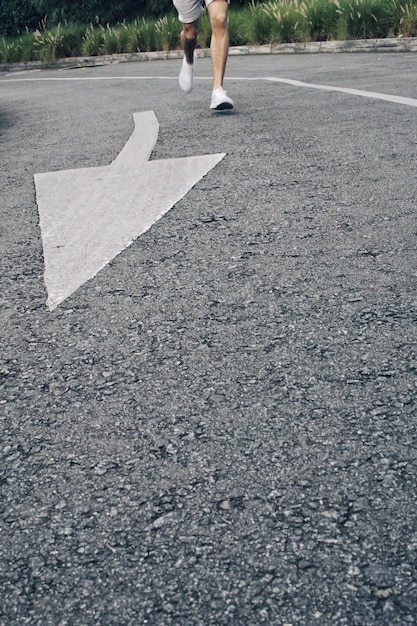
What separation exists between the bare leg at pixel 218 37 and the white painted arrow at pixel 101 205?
146cm

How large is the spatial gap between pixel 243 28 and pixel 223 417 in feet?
53.0

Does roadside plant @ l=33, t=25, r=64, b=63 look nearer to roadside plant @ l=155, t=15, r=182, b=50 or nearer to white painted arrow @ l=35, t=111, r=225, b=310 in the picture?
roadside plant @ l=155, t=15, r=182, b=50

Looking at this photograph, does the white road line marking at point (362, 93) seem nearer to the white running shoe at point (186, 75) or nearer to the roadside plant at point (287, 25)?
the white running shoe at point (186, 75)

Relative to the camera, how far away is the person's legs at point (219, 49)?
6.79 meters

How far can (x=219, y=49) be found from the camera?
706 centimetres

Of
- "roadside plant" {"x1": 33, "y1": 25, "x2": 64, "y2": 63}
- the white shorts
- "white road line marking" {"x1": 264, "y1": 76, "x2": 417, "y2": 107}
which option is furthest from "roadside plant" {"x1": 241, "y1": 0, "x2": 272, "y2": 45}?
the white shorts

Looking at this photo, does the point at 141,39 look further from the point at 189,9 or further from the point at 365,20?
the point at 189,9

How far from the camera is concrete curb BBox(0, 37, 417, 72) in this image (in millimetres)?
13812

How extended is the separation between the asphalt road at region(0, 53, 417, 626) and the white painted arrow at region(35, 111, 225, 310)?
0.08 meters

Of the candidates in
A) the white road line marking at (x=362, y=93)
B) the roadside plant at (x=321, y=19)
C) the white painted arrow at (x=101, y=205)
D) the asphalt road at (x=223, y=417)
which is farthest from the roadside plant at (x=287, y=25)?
the asphalt road at (x=223, y=417)

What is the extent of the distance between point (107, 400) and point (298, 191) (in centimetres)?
226

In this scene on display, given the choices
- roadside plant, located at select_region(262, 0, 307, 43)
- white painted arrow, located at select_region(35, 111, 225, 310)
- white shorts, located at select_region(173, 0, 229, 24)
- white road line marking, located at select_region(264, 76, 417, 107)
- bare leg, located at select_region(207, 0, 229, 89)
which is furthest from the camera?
roadside plant, located at select_region(262, 0, 307, 43)

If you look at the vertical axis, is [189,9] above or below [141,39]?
above

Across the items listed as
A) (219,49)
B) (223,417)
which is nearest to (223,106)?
(219,49)
